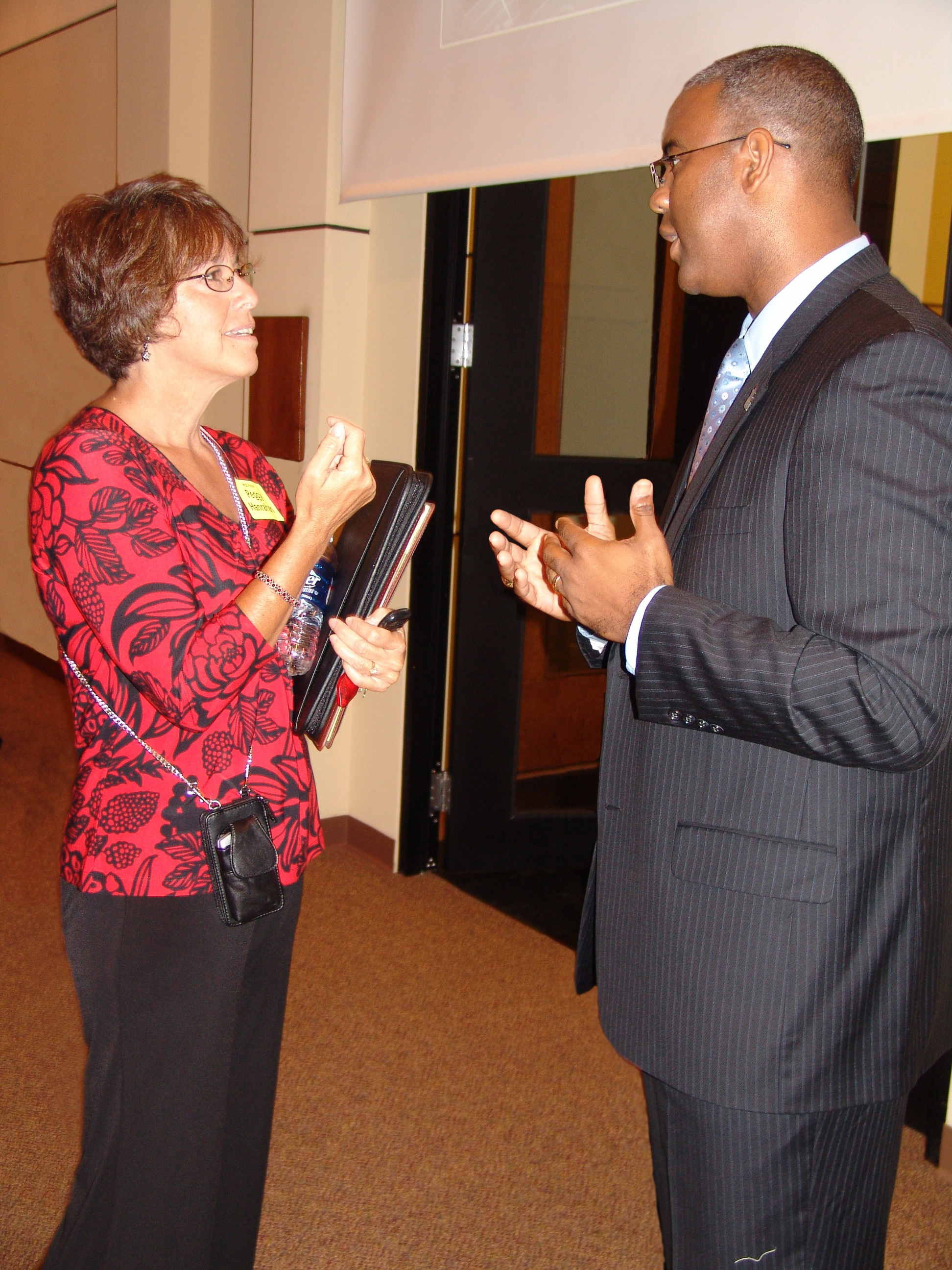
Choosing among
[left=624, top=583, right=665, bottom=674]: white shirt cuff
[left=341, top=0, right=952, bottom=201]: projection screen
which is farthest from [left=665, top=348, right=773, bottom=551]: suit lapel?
[left=341, top=0, right=952, bottom=201]: projection screen

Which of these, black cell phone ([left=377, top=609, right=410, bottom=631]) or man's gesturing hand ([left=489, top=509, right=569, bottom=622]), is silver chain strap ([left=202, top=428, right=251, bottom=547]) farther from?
man's gesturing hand ([left=489, top=509, right=569, bottom=622])

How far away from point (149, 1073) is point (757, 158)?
1381 millimetres

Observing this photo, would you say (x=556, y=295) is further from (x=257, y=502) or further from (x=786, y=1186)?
(x=786, y=1186)

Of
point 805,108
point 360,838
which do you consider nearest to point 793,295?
point 805,108

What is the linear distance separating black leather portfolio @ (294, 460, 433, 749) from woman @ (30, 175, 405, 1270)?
4 centimetres

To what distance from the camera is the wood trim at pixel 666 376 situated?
12.2 feet

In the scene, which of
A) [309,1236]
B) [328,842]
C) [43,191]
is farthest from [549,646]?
[43,191]

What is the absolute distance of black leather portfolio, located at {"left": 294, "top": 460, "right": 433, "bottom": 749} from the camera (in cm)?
142

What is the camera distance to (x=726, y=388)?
4.36ft

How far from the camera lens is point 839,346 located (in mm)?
→ 1049

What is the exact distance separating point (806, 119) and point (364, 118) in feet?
7.67

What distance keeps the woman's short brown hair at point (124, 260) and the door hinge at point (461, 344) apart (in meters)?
1.93

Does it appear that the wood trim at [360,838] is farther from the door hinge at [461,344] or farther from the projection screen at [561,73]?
the projection screen at [561,73]

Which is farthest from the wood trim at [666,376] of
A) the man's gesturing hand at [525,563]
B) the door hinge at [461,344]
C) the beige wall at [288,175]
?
the man's gesturing hand at [525,563]
